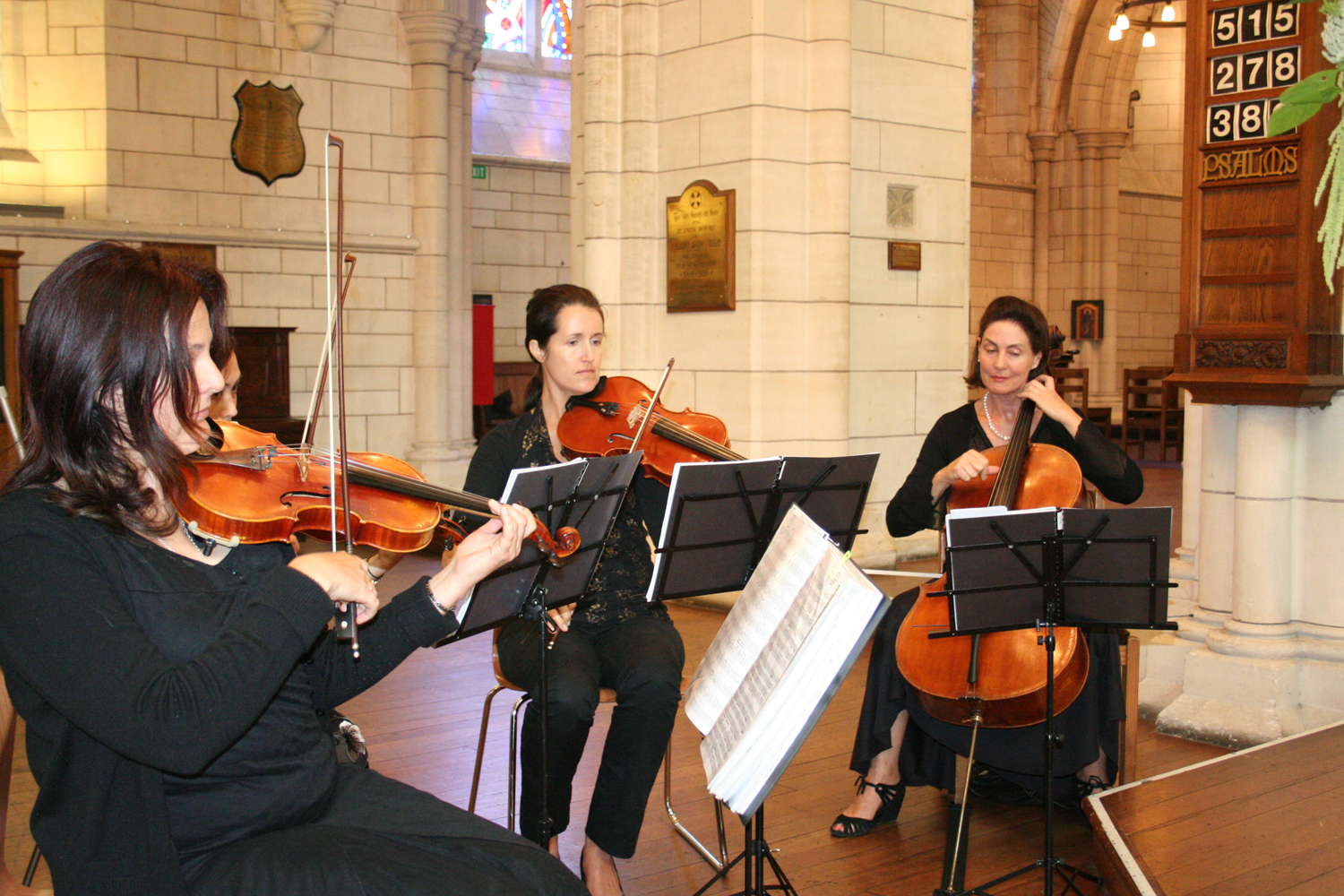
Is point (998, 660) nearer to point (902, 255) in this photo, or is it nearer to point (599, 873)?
point (599, 873)

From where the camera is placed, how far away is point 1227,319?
359 centimetres

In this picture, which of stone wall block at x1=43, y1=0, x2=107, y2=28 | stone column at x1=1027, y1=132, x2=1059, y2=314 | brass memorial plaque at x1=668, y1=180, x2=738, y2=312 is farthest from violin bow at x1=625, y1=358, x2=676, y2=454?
stone column at x1=1027, y1=132, x2=1059, y2=314

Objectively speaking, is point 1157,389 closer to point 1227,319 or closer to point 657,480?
point 1227,319

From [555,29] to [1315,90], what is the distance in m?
12.3

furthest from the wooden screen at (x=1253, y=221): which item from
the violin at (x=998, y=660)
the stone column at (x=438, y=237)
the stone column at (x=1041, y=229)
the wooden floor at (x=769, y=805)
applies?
the stone column at (x=1041, y=229)

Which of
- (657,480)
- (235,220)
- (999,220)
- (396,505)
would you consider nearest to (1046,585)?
(657,480)

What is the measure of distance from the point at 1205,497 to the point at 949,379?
226cm

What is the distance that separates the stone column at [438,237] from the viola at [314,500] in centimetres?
686

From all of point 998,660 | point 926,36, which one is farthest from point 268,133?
point 998,660

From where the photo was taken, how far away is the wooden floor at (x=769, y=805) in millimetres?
2699

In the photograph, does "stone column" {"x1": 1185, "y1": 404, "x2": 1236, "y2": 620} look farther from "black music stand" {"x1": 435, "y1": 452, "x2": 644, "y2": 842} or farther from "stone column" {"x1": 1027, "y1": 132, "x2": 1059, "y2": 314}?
"stone column" {"x1": 1027, "y1": 132, "x2": 1059, "y2": 314}

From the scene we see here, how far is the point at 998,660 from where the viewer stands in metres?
2.61

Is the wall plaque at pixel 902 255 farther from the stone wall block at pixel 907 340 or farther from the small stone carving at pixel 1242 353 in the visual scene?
the small stone carving at pixel 1242 353

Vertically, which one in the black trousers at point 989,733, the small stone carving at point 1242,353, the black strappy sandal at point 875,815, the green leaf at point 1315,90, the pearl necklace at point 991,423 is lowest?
the black strappy sandal at point 875,815
